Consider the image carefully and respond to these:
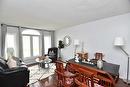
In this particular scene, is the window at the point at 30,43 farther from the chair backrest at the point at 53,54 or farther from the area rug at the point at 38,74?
the area rug at the point at 38,74

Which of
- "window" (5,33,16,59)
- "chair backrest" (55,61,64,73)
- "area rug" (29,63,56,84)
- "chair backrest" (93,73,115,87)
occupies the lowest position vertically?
"area rug" (29,63,56,84)

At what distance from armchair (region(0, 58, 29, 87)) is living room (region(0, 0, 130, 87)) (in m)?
1.75

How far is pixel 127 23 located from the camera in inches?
153

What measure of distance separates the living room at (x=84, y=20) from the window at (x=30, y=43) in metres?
0.21

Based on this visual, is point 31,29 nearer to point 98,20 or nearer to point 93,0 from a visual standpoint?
point 98,20

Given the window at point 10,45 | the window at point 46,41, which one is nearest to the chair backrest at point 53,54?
the window at point 46,41

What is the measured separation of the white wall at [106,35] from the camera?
13.1 feet

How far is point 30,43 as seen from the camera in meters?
6.41

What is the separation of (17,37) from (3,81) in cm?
325

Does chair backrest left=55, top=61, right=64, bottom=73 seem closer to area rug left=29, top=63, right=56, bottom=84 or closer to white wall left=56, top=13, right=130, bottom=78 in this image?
area rug left=29, top=63, right=56, bottom=84

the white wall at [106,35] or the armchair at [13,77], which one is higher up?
the white wall at [106,35]

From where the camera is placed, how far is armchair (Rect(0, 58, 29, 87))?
9.23 ft

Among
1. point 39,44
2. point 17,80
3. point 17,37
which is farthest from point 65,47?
point 17,80

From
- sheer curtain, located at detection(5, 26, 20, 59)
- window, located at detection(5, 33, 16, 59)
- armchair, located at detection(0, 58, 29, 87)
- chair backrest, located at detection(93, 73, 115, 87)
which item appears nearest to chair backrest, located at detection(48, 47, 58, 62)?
sheer curtain, located at detection(5, 26, 20, 59)
